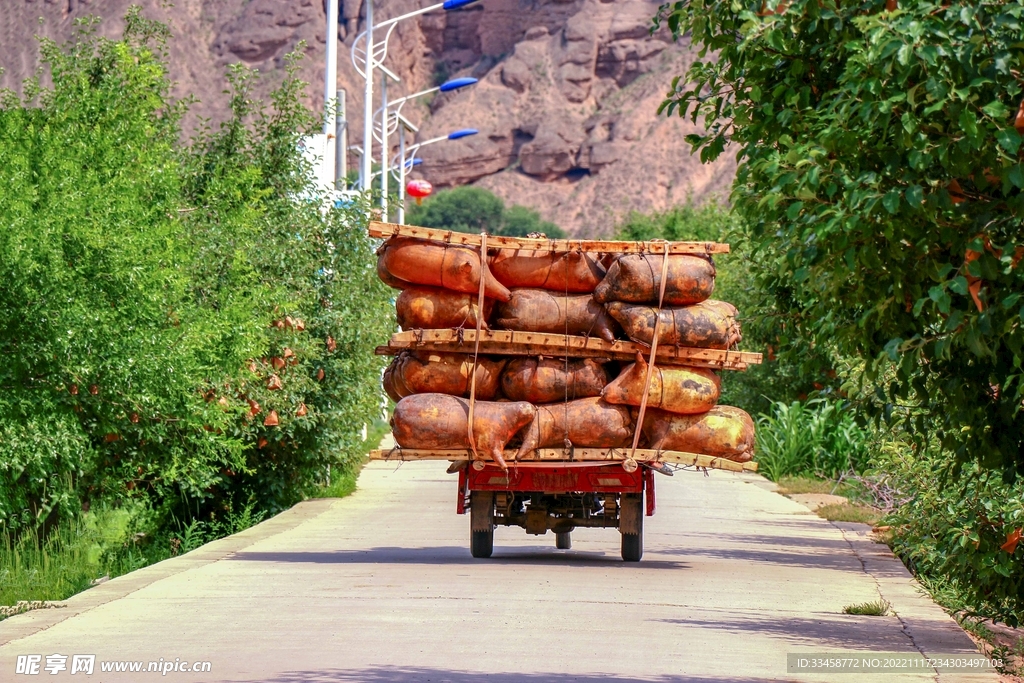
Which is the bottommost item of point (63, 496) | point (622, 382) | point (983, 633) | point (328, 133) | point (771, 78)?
point (983, 633)

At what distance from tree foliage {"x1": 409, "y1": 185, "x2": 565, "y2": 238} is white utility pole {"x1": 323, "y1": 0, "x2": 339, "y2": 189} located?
88.9 metres

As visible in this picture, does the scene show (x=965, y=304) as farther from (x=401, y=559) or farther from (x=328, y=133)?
(x=328, y=133)

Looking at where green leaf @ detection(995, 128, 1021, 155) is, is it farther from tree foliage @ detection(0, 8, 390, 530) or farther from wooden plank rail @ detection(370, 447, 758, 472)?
tree foliage @ detection(0, 8, 390, 530)

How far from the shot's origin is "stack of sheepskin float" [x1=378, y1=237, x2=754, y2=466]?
42.8ft

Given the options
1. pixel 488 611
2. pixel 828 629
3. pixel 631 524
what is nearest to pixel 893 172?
pixel 828 629

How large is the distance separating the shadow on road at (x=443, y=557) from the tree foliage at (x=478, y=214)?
325 ft

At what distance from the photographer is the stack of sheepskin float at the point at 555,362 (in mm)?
13047

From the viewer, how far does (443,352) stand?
1329cm

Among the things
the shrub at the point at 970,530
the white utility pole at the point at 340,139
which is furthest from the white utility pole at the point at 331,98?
the shrub at the point at 970,530

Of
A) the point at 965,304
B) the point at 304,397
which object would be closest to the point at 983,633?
the point at 965,304

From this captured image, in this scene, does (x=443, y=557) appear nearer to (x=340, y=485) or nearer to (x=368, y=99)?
(x=340, y=485)

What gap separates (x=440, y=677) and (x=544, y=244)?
6.17 m

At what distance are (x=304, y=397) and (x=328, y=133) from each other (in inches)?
252

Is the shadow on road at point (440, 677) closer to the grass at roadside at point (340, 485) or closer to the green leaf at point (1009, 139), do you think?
the green leaf at point (1009, 139)
